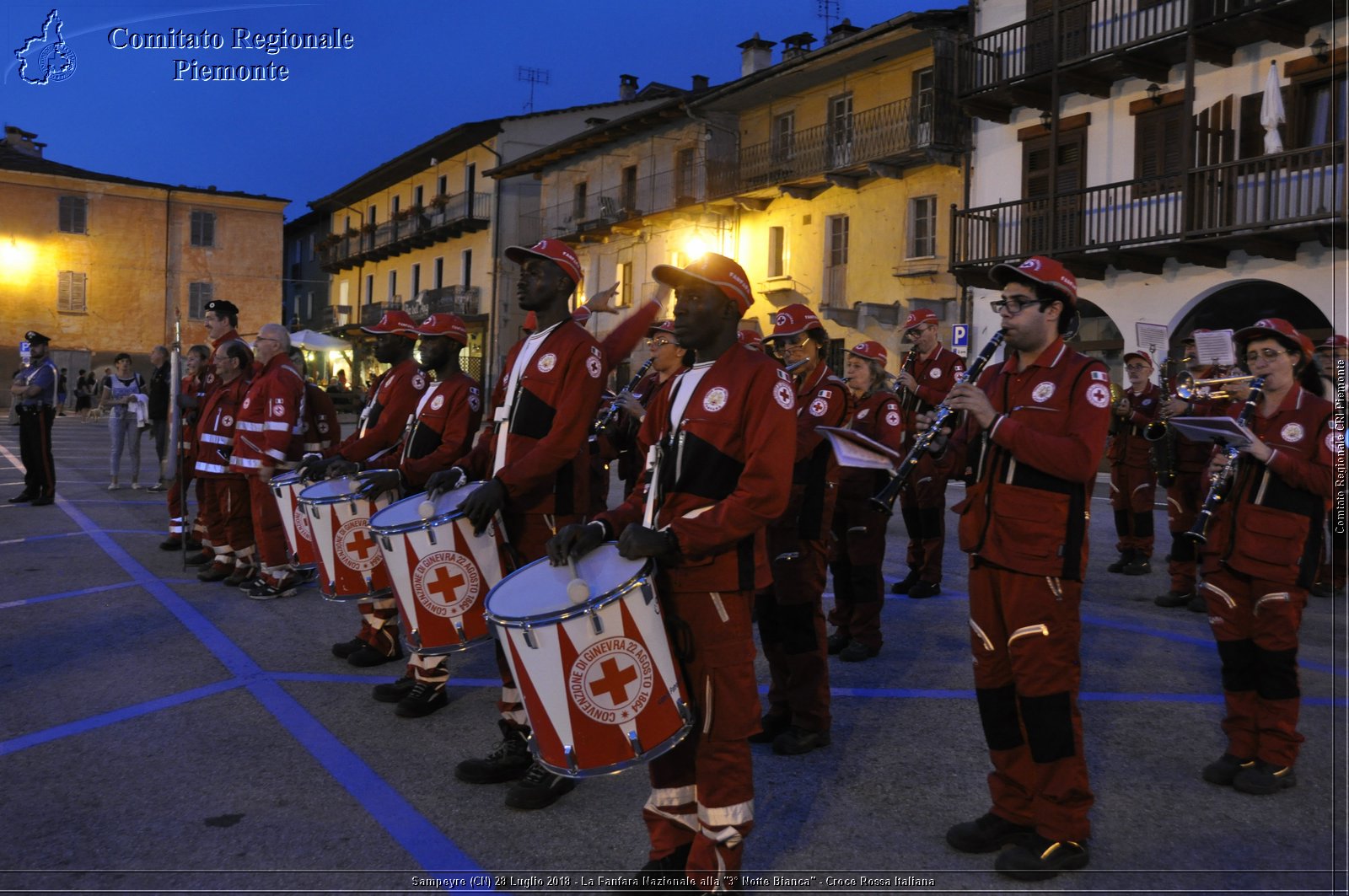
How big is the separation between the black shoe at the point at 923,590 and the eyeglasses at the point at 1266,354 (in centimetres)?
434

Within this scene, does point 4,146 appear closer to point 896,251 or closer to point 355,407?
point 355,407

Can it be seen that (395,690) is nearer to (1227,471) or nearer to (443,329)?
(443,329)

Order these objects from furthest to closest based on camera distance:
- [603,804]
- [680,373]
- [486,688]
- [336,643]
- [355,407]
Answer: [355,407] < [336,643] < [486,688] < [603,804] < [680,373]

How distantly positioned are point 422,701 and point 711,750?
258 centimetres

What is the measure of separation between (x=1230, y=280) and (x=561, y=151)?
1007 inches

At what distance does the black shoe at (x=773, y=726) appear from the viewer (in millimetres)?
5387

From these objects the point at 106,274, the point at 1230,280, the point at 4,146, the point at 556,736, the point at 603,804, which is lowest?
the point at 603,804

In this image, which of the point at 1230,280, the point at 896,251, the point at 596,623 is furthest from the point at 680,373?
the point at 896,251

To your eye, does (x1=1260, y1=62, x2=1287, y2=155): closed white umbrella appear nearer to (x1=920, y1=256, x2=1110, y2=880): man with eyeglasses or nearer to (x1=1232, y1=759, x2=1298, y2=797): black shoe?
(x1=1232, y1=759, x2=1298, y2=797): black shoe

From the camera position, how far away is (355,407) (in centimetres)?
3919

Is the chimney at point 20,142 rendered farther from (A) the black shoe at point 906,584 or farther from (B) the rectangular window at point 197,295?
Answer: (A) the black shoe at point 906,584

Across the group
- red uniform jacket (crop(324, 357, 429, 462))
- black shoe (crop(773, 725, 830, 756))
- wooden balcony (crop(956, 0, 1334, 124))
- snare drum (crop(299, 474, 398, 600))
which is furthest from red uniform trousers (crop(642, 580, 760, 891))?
wooden balcony (crop(956, 0, 1334, 124))

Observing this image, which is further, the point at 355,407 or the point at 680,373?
the point at 355,407

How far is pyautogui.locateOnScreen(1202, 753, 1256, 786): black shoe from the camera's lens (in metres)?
4.77
